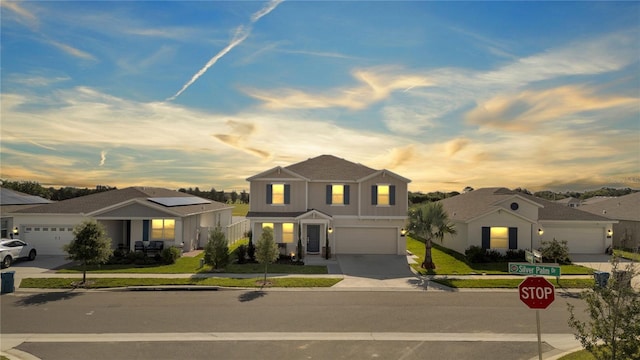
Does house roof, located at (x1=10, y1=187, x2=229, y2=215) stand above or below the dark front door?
above

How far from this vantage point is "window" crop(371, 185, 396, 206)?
30812mm

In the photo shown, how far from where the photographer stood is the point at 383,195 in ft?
101

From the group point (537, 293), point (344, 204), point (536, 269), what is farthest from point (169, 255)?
point (537, 293)

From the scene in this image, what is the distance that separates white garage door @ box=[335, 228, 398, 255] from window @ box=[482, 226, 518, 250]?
6723 millimetres

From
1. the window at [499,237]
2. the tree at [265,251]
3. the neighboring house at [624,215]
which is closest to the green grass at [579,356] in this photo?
the tree at [265,251]

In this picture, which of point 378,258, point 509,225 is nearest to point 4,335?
point 378,258

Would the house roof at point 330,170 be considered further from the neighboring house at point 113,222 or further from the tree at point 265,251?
the tree at point 265,251

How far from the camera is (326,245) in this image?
28.8 meters

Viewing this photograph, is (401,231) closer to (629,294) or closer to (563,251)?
(563,251)

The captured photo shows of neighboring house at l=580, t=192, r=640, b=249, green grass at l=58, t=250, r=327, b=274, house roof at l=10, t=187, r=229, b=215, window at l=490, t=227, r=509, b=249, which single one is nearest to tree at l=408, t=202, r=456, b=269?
window at l=490, t=227, r=509, b=249

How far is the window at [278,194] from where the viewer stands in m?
30.6

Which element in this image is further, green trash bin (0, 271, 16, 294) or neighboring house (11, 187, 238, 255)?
neighboring house (11, 187, 238, 255)

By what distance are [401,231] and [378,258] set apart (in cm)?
311

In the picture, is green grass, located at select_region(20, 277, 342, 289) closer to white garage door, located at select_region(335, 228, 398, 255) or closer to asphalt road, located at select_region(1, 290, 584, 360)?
asphalt road, located at select_region(1, 290, 584, 360)
